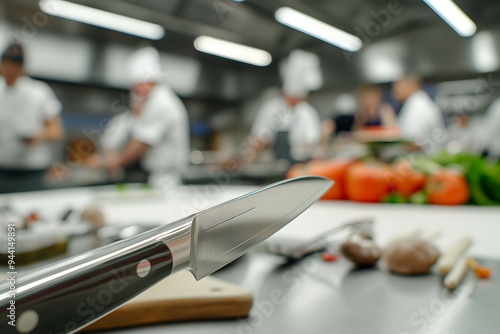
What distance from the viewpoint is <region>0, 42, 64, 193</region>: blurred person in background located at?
1.27 m

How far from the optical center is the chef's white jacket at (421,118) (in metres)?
1.75

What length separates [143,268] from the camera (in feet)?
0.47

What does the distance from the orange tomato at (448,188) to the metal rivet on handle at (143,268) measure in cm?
59

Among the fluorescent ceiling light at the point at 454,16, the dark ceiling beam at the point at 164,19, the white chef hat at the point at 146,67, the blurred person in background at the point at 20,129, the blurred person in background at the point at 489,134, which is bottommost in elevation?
the blurred person in background at the point at 20,129

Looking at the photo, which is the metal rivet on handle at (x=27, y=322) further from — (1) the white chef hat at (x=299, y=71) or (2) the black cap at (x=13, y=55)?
(1) the white chef hat at (x=299, y=71)

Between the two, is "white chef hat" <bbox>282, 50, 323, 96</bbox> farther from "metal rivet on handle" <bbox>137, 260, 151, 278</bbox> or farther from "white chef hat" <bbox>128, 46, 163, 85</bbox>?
"metal rivet on handle" <bbox>137, 260, 151, 278</bbox>

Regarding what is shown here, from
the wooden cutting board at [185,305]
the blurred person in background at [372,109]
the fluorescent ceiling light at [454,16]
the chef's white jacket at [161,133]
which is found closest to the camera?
the wooden cutting board at [185,305]

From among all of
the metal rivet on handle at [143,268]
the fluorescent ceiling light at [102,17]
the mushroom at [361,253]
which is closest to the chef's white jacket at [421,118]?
the fluorescent ceiling light at [102,17]

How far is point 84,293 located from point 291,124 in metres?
2.02

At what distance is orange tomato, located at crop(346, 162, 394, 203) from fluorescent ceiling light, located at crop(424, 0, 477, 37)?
50 centimetres

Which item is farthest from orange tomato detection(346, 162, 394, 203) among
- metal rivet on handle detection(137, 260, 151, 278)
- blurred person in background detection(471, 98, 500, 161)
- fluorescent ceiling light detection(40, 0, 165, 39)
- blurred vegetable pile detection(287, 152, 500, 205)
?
blurred person in background detection(471, 98, 500, 161)

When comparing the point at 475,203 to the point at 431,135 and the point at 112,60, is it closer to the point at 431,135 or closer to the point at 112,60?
the point at 431,135

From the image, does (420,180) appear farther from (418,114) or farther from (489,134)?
(418,114)

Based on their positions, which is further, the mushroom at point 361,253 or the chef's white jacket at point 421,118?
the chef's white jacket at point 421,118
